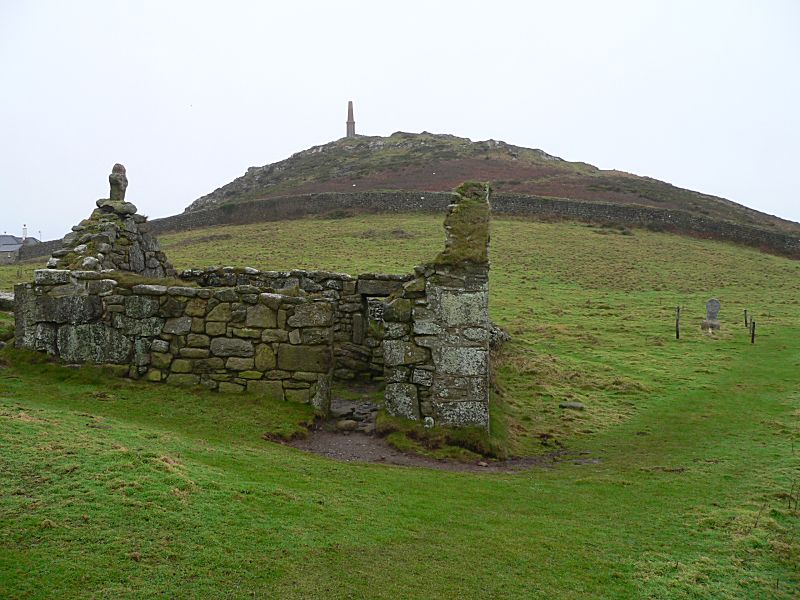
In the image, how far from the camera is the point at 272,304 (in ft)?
38.7

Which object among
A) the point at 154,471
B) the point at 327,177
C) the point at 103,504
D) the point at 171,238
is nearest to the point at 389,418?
the point at 154,471

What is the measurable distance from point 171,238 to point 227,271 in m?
46.5

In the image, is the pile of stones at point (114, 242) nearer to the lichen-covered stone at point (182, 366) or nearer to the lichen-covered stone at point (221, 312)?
the lichen-covered stone at point (182, 366)

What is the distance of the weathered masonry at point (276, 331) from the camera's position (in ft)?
38.2

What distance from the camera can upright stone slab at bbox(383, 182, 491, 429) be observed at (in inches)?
456

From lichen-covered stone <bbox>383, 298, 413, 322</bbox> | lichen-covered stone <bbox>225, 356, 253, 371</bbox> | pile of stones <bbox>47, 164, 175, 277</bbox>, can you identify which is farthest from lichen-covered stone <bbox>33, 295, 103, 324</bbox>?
lichen-covered stone <bbox>383, 298, 413, 322</bbox>

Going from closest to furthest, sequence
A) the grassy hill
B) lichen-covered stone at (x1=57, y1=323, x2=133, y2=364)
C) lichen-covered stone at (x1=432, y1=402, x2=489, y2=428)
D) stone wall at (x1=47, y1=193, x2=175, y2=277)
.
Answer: lichen-covered stone at (x1=432, y1=402, x2=489, y2=428)
lichen-covered stone at (x1=57, y1=323, x2=133, y2=364)
stone wall at (x1=47, y1=193, x2=175, y2=277)
the grassy hill

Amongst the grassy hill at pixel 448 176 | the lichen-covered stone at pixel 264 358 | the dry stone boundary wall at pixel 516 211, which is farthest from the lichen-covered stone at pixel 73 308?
the grassy hill at pixel 448 176

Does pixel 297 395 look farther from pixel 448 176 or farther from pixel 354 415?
pixel 448 176

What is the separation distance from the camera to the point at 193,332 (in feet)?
39.2

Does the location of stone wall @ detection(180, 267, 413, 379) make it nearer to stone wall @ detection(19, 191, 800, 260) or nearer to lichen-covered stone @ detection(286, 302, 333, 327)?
lichen-covered stone @ detection(286, 302, 333, 327)

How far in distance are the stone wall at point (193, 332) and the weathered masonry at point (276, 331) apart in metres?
0.02

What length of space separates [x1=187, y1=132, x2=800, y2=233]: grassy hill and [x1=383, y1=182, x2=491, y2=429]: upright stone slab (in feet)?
187

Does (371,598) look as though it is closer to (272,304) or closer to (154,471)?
(154,471)
